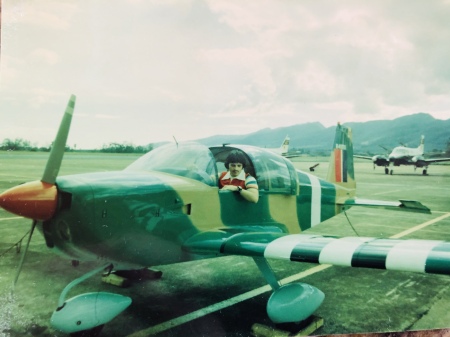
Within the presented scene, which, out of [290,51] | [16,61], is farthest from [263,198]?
[16,61]

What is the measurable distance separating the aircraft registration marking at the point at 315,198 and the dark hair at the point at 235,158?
98cm

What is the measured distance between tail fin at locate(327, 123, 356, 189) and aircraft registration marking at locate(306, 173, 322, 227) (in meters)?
0.54

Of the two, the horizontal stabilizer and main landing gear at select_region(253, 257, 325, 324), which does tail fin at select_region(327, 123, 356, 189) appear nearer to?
the horizontal stabilizer

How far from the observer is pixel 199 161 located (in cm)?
299

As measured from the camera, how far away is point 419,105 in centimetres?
329

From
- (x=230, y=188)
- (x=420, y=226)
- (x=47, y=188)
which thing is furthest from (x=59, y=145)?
(x=420, y=226)

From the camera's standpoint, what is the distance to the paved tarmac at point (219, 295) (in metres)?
2.55

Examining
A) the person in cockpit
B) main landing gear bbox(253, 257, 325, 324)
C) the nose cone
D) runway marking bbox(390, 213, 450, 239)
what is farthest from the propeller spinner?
runway marking bbox(390, 213, 450, 239)

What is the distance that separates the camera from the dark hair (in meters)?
3.21

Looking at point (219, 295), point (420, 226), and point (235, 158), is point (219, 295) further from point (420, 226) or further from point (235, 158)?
point (420, 226)

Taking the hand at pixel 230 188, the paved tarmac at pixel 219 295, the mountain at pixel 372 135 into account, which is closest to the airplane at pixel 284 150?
the mountain at pixel 372 135

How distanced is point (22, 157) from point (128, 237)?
84cm

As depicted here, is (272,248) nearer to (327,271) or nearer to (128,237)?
(128,237)

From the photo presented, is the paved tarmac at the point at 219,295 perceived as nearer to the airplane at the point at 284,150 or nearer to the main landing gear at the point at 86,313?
the main landing gear at the point at 86,313
